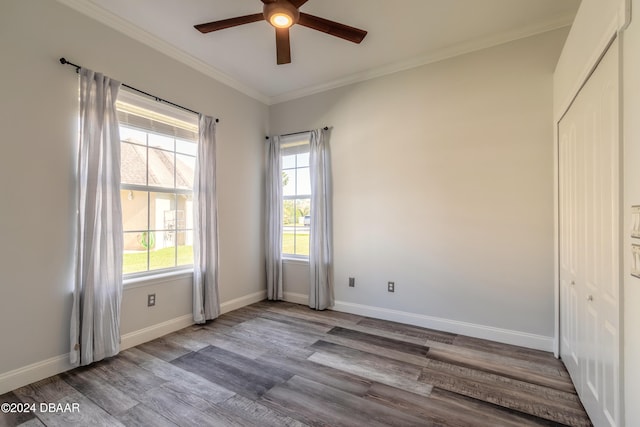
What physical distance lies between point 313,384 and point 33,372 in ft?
6.79

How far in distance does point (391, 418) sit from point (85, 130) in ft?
10.2

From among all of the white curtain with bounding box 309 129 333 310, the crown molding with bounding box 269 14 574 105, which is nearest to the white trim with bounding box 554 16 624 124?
the crown molding with bounding box 269 14 574 105

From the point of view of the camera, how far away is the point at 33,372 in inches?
83.2

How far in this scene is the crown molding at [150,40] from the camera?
238 cm

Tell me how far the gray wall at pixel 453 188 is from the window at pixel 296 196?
500 millimetres

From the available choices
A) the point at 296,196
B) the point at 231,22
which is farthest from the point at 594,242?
the point at 296,196

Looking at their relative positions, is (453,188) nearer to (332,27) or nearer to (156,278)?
(332,27)

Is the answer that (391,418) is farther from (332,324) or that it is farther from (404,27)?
(404,27)

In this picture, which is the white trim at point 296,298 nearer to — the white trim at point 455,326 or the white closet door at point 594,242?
the white trim at point 455,326

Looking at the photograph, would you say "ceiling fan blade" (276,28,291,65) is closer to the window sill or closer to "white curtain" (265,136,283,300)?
"white curtain" (265,136,283,300)

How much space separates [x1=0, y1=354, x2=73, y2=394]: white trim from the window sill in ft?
2.24

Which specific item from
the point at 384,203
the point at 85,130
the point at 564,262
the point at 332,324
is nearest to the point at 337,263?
the point at 332,324

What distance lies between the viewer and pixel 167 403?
1.91 meters

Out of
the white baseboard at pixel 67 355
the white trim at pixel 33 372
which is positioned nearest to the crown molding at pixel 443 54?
the white baseboard at pixel 67 355
